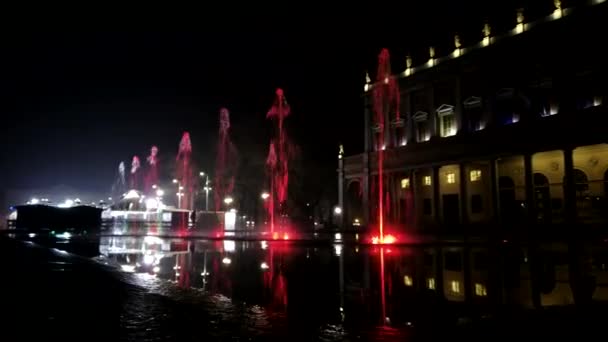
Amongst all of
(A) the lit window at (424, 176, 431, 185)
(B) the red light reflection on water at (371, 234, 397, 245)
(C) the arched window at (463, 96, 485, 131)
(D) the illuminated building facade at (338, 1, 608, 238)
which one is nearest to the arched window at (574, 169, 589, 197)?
(D) the illuminated building facade at (338, 1, 608, 238)

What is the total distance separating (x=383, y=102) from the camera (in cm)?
5628

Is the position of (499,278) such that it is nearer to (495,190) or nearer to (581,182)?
(581,182)

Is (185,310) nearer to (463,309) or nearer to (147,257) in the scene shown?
(463,309)

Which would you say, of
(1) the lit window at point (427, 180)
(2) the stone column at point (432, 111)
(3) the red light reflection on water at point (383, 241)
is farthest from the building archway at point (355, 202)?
(3) the red light reflection on water at point (383, 241)

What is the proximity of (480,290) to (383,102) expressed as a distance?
4783cm

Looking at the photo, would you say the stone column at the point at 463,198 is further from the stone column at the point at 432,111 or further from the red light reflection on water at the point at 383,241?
the red light reflection on water at the point at 383,241

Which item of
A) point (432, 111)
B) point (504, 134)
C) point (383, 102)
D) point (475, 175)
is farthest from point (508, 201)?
Answer: point (383, 102)

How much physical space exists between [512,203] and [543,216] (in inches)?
126

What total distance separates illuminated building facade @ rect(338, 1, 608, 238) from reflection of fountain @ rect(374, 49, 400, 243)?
0.44m

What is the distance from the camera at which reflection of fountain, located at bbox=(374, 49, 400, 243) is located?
5391cm

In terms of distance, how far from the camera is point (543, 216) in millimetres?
39406

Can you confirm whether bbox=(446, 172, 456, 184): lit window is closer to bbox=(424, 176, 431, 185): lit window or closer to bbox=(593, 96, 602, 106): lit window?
bbox=(424, 176, 431, 185): lit window

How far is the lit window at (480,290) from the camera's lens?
31.8 feet

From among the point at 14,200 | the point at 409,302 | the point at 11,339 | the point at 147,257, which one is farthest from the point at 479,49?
the point at 14,200
